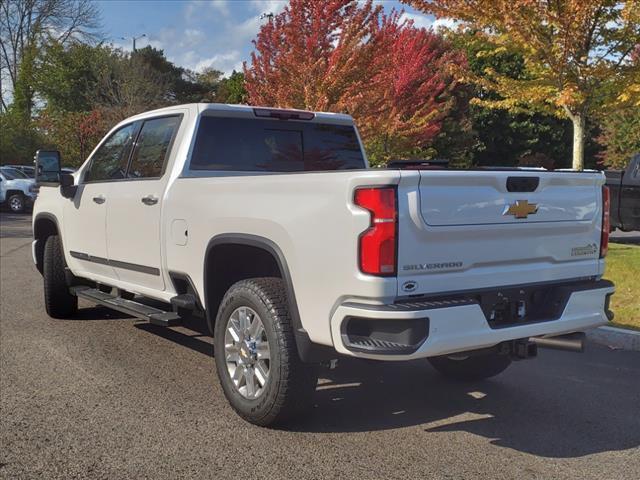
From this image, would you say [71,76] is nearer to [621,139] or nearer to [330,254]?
[621,139]

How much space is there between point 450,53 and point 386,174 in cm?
2086

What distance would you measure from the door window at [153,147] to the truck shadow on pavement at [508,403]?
1.66m

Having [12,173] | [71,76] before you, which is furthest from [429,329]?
[71,76]

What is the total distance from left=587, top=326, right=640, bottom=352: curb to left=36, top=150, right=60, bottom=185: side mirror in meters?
5.27

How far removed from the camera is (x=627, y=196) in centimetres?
1352

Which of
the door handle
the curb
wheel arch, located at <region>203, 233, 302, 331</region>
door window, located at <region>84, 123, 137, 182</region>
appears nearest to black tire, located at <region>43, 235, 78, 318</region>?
door window, located at <region>84, 123, 137, 182</region>

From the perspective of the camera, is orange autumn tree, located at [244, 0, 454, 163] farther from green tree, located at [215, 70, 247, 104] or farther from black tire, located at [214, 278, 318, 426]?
green tree, located at [215, 70, 247, 104]

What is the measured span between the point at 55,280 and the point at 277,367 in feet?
12.8

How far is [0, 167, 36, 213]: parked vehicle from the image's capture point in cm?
2358

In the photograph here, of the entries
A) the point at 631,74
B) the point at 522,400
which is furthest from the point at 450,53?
the point at 522,400

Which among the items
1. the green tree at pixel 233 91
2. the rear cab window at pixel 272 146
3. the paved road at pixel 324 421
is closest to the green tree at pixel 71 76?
the green tree at pixel 233 91

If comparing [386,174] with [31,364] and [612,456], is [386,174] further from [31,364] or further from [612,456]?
[31,364]

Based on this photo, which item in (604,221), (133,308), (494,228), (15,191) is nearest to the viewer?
(494,228)

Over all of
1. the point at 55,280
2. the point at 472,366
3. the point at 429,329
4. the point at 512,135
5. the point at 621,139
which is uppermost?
the point at 512,135
